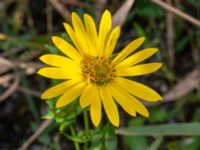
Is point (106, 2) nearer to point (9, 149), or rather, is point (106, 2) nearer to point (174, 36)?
point (174, 36)

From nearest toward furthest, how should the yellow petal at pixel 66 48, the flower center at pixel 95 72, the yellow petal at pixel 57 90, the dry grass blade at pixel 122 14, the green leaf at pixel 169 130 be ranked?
1. the yellow petal at pixel 57 90
2. the yellow petal at pixel 66 48
3. the flower center at pixel 95 72
4. the green leaf at pixel 169 130
5. the dry grass blade at pixel 122 14

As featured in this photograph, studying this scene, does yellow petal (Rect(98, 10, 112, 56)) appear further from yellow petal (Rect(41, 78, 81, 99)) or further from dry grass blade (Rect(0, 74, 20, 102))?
dry grass blade (Rect(0, 74, 20, 102))

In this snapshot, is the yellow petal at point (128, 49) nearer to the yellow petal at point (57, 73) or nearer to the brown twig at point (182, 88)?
the yellow petal at point (57, 73)

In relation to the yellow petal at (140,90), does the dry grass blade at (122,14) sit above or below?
above

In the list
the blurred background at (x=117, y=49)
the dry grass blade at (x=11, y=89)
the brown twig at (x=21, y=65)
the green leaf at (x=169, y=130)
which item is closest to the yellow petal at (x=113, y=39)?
the green leaf at (x=169, y=130)

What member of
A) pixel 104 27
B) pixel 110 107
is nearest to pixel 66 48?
pixel 104 27

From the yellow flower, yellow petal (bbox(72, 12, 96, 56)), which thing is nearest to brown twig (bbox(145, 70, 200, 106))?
the yellow flower
